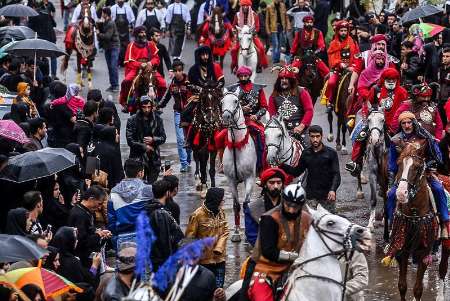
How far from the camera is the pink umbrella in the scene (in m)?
17.1

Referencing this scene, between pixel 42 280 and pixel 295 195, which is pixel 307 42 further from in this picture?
pixel 42 280

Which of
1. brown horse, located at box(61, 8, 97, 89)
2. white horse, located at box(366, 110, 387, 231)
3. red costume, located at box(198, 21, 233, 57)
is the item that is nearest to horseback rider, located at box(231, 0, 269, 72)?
red costume, located at box(198, 21, 233, 57)

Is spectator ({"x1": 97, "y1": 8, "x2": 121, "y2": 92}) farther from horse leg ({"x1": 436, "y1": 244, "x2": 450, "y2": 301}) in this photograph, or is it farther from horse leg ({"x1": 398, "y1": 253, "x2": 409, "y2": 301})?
horse leg ({"x1": 398, "y1": 253, "x2": 409, "y2": 301})

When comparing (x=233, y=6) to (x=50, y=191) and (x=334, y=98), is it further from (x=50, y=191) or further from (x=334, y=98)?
(x=50, y=191)

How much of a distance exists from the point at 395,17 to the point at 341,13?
17.9 ft

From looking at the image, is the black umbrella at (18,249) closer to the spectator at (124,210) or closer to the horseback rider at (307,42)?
the spectator at (124,210)

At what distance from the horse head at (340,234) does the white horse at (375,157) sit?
6933 mm

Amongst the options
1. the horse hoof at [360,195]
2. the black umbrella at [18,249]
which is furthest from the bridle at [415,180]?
the horse hoof at [360,195]

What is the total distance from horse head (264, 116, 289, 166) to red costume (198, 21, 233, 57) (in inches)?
437

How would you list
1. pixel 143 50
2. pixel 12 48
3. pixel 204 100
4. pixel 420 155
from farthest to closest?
pixel 143 50
pixel 12 48
pixel 204 100
pixel 420 155

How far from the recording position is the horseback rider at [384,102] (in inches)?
779

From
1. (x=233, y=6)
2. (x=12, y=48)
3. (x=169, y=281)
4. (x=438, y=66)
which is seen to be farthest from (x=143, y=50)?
(x=169, y=281)

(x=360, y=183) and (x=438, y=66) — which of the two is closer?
(x=360, y=183)

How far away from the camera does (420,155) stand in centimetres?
1505
